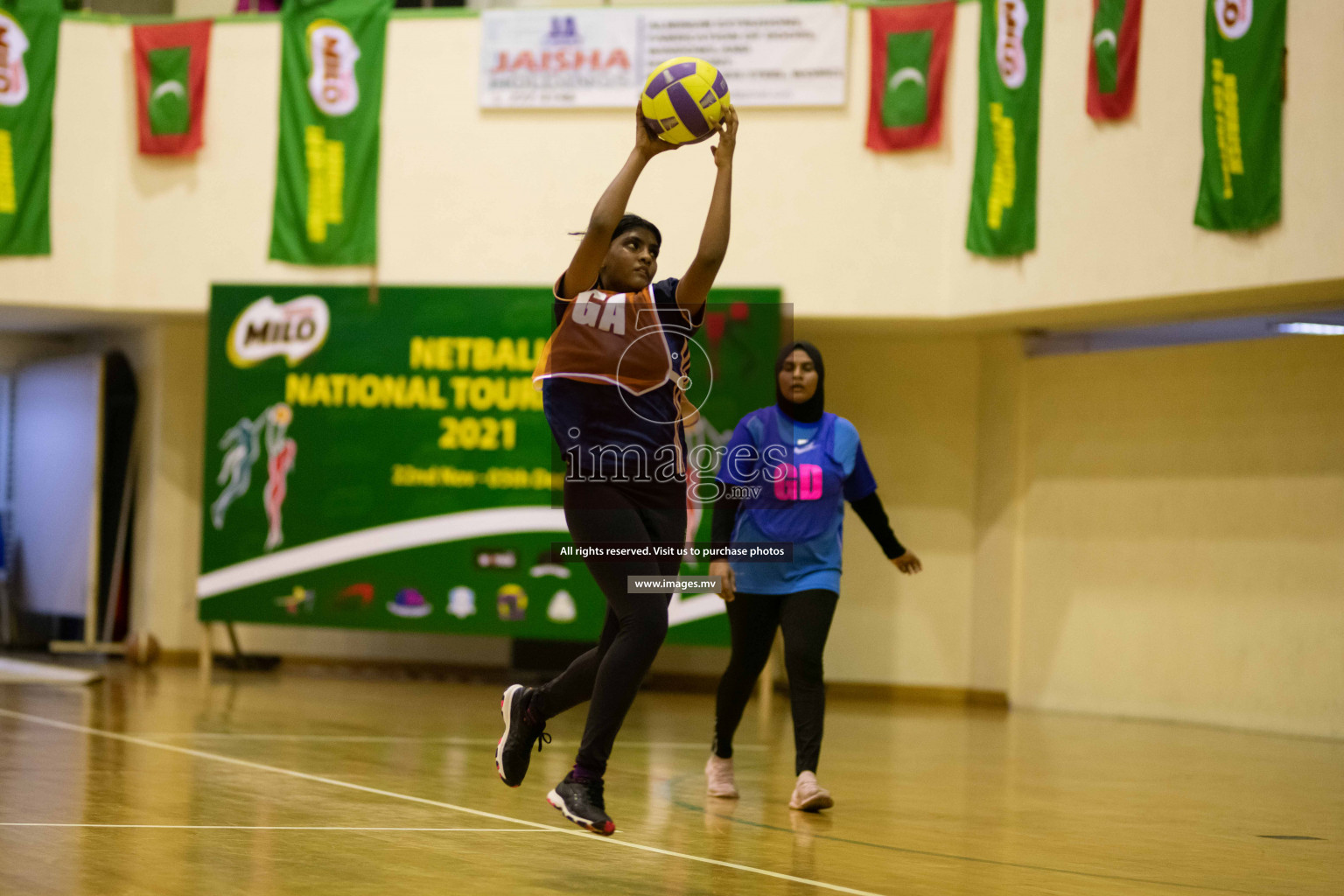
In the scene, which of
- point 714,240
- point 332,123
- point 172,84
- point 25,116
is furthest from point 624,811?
point 25,116

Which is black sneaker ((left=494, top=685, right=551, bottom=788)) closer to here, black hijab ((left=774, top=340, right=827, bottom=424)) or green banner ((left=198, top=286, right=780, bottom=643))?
black hijab ((left=774, top=340, right=827, bottom=424))

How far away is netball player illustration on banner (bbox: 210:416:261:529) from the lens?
12.6m

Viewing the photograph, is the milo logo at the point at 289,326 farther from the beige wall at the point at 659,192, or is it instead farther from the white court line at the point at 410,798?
the white court line at the point at 410,798

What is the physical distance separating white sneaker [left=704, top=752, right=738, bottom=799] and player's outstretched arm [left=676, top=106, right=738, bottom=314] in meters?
2.60

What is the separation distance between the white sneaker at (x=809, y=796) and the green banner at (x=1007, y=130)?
257 inches

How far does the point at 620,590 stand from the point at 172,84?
10.2 m

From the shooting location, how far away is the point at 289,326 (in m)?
12.6

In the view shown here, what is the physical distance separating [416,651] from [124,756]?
7515mm

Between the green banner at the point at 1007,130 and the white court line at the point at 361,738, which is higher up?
the green banner at the point at 1007,130

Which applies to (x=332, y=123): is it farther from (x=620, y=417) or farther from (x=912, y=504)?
(x=620, y=417)

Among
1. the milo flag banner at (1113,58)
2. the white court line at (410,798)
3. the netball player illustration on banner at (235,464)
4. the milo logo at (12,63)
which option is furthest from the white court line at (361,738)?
the milo logo at (12,63)

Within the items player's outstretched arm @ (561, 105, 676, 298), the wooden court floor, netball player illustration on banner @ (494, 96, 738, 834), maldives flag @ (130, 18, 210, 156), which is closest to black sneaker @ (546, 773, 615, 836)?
netball player illustration on banner @ (494, 96, 738, 834)

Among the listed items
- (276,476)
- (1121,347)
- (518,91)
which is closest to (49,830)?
(276,476)

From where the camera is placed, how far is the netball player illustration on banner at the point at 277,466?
12.5 m
